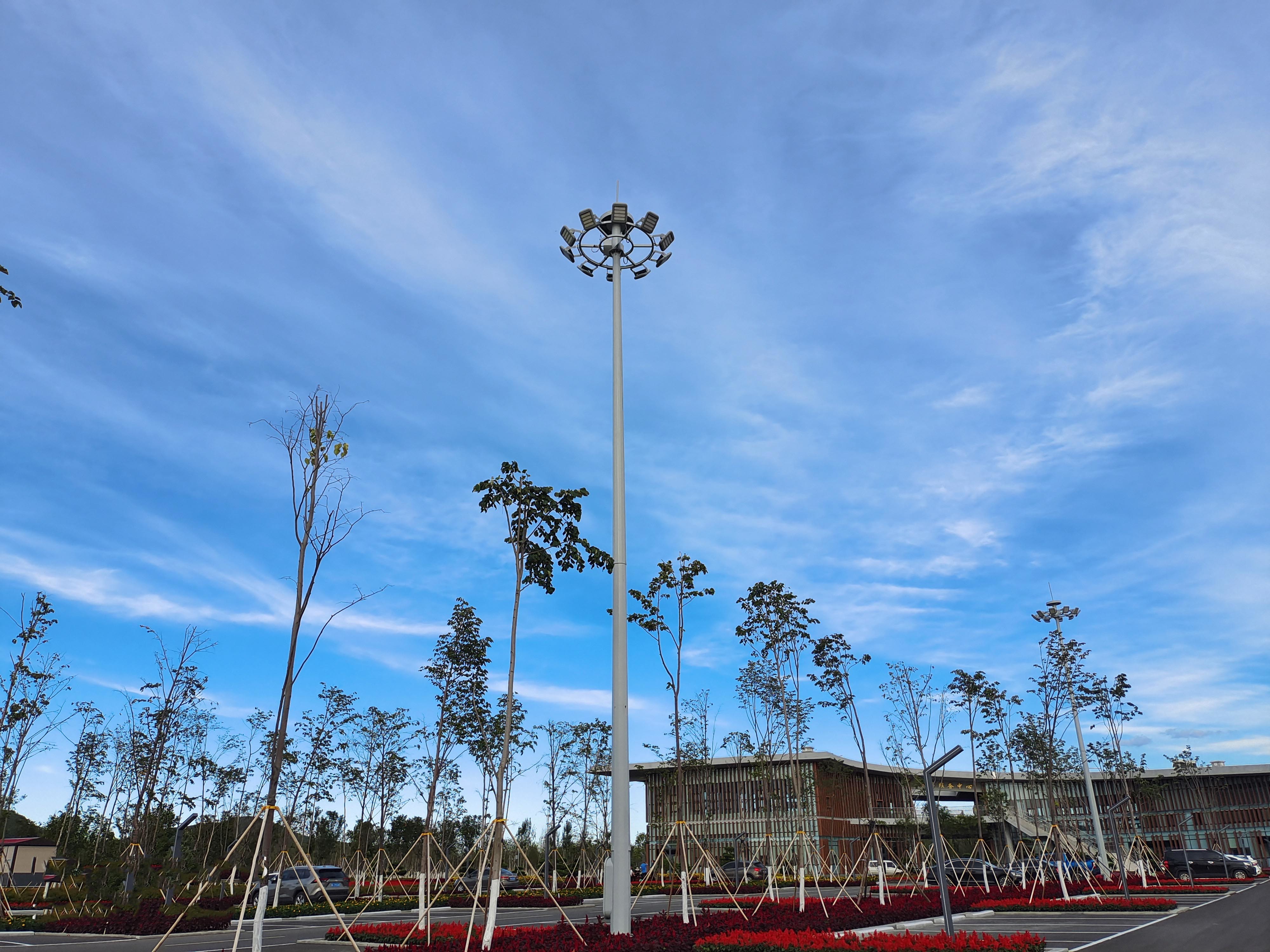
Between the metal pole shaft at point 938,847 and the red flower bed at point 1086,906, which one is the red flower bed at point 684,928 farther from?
the metal pole shaft at point 938,847

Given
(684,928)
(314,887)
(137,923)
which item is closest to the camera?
(684,928)

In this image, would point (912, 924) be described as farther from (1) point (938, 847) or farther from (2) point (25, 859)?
(2) point (25, 859)

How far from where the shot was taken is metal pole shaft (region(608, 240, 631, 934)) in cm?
1030

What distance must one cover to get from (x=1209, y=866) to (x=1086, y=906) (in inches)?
1132

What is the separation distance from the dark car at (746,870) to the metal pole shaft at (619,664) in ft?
90.1

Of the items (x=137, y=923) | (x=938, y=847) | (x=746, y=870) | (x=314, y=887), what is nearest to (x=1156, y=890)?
(x=746, y=870)

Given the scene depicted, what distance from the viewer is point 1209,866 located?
135ft

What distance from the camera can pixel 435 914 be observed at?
21.8 meters

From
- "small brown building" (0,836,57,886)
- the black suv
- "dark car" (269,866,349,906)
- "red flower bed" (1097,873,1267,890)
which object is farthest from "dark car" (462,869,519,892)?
the black suv

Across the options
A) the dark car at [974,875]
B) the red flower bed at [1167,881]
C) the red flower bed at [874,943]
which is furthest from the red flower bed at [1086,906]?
the red flower bed at [874,943]

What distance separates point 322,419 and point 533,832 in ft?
192

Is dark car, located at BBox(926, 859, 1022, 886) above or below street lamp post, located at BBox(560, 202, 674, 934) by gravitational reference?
below

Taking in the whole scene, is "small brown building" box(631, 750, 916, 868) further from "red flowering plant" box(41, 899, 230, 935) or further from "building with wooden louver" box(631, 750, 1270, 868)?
"red flowering plant" box(41, 899, 230, 935)

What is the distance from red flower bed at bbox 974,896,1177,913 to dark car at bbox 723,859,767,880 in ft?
49.9
